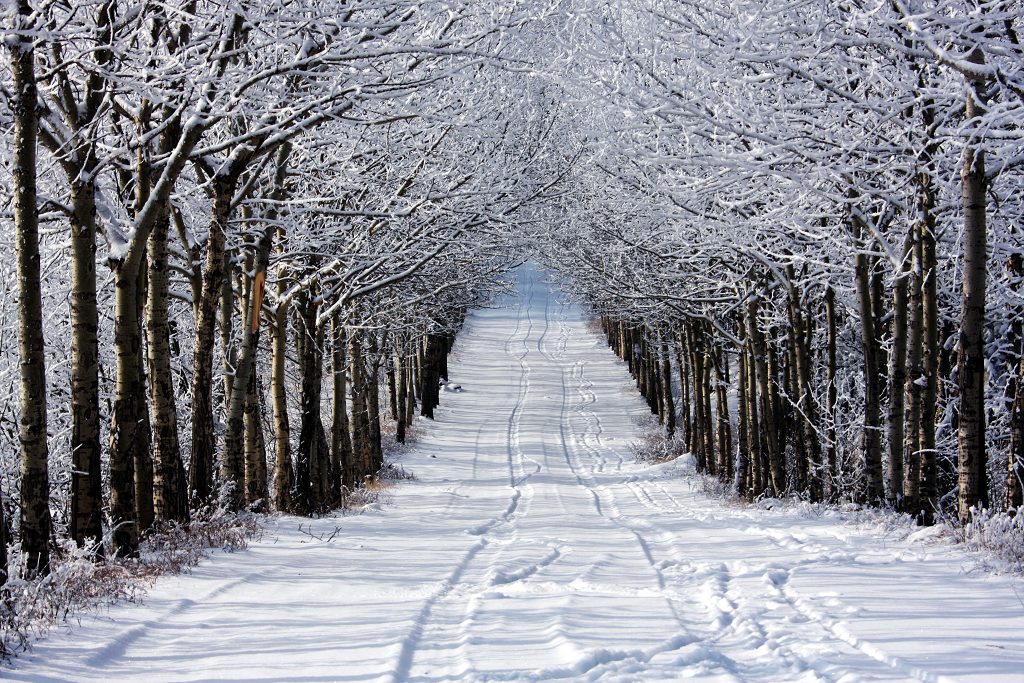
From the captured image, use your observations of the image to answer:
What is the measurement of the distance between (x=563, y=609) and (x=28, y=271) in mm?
4378

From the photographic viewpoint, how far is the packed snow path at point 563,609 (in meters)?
4.93

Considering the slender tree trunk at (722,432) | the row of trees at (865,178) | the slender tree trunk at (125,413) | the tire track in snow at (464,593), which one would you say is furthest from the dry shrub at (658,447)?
the slender tree trunk at (125,413)

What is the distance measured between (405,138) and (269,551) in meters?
6.60

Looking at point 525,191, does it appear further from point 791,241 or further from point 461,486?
point 461,486

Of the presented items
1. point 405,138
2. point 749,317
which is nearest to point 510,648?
point 405,138

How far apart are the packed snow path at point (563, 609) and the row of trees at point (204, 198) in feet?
5.06

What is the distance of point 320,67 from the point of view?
369 inches

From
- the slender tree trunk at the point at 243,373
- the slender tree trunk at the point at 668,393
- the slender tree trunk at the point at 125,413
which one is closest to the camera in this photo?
the slender tree trunk at the point at 125,413

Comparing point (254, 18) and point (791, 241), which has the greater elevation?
point (254, 18)

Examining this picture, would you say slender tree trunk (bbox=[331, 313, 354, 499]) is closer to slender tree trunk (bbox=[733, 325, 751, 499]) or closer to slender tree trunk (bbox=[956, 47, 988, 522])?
slender tree trunk (bbox=[733, 325, 751, 499])

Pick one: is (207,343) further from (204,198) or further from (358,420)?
(358,420)

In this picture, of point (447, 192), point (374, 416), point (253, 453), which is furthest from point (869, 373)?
point (374, 416)

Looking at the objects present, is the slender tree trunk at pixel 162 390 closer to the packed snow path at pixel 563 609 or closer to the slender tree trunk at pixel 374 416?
the packed snow path at pixel 563 609

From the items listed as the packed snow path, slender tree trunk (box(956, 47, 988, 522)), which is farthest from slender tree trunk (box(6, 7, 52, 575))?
slender tree trunk (box(956, 47, 988, 522))
